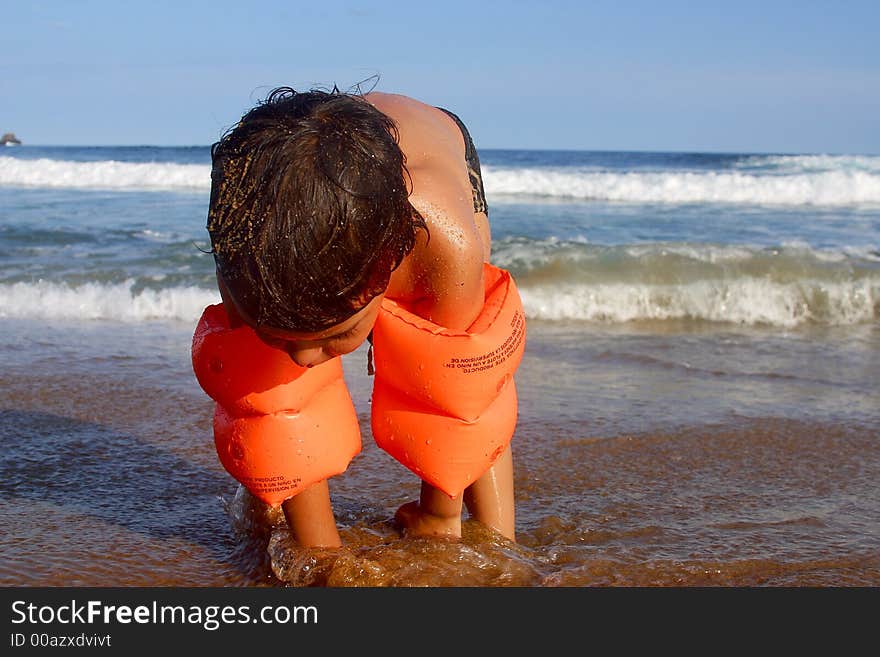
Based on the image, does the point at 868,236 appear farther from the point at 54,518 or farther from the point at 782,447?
the point at 54,518

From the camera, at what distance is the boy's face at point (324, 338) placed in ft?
6.22

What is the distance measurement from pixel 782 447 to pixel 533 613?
192 cm

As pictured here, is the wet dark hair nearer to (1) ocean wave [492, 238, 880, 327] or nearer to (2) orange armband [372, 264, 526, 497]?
(2) orange armband [372, 264, 526, 497]

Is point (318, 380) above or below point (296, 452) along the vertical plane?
above

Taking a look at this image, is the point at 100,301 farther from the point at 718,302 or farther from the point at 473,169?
the point at 473,169

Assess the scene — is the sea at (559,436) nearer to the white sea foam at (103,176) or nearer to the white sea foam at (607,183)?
the white sea foam at (607,183)

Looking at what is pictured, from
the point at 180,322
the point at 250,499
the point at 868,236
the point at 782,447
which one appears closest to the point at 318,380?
the point at 250,499

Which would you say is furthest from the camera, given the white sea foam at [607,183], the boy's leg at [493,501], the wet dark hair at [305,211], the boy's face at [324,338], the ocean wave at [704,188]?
the white sea foam at [607,183]

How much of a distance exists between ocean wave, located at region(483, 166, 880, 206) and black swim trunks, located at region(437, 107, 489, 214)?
46.3 ft

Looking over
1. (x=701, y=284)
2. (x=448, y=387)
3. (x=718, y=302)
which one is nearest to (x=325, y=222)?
(x=448, y=387)

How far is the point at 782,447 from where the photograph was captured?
3.84m

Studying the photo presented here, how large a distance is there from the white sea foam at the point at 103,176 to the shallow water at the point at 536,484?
47.5 feet

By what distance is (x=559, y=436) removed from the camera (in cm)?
390

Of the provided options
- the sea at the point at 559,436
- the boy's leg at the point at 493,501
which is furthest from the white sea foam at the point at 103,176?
the boy's leg at the point at 493,501
